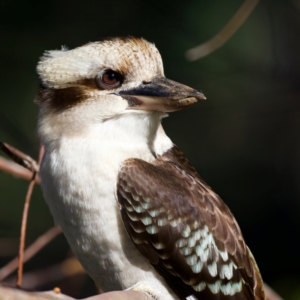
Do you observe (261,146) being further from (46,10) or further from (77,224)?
(77,224)

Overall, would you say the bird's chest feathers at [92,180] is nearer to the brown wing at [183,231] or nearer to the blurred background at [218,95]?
the brown wing at [183,231]

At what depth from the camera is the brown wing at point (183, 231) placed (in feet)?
6.61

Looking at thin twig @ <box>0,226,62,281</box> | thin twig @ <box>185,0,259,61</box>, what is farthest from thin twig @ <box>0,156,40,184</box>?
thin twig @ <box>185,0,259,61</box>

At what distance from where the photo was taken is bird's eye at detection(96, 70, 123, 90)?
206 centimetres

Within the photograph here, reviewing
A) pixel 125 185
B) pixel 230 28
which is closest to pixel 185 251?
pixel 125 185

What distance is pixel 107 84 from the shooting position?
6.78 ft

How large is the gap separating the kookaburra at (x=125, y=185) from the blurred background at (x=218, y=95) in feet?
7.14

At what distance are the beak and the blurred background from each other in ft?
7.30

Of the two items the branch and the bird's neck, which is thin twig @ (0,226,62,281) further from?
the branch

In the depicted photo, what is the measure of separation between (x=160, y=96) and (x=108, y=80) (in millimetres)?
166

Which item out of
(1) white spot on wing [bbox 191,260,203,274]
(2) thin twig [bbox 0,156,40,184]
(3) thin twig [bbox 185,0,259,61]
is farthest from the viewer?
(3) thin twig [bbox 185,0,259,61]

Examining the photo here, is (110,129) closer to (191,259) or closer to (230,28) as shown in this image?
(191,259)

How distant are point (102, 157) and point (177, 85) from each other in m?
0.29

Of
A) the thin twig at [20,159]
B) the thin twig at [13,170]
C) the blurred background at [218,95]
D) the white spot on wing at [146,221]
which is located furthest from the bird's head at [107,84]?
the blurred background at [218,95]
